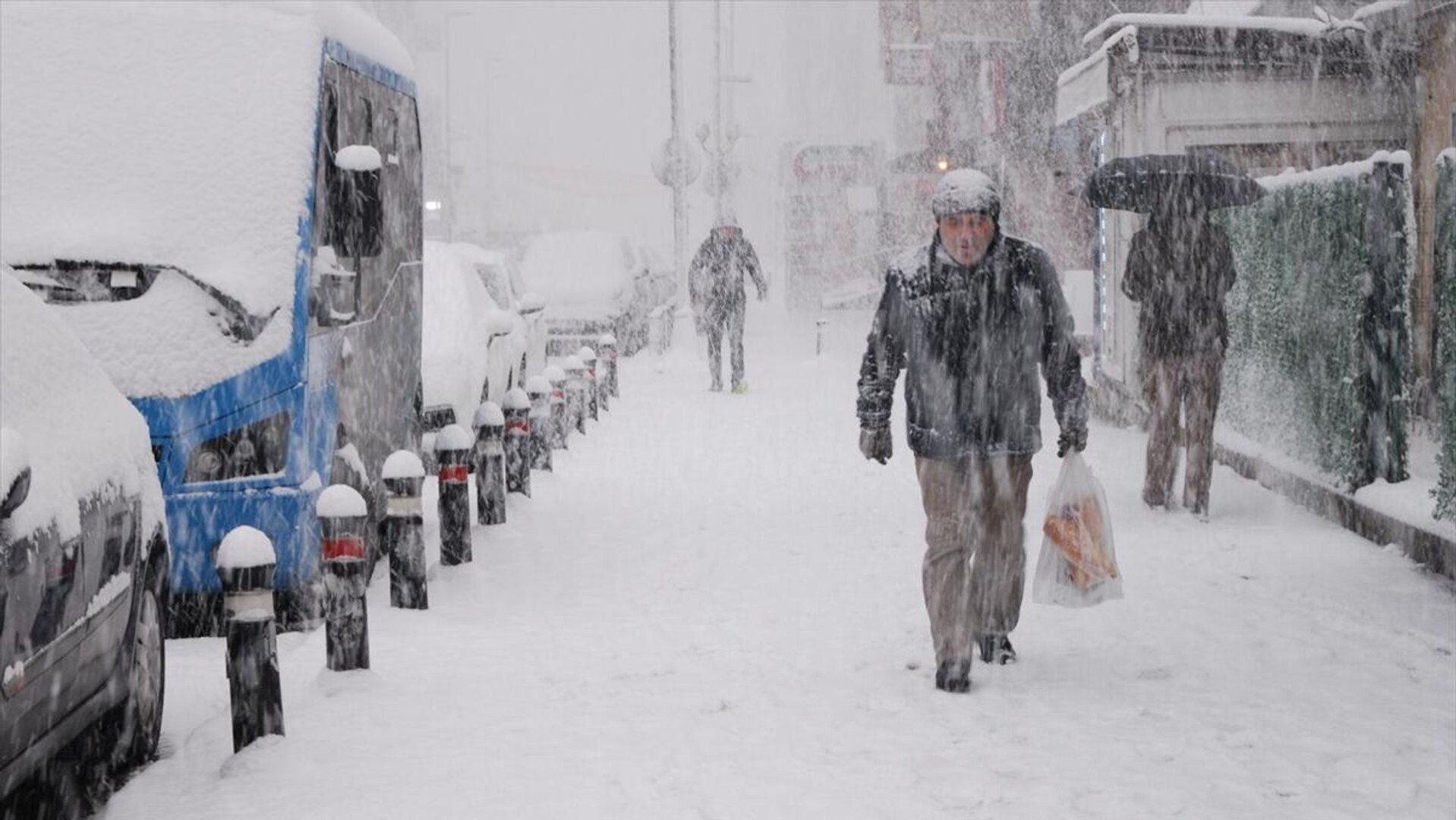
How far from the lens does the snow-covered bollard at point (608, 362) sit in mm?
21953

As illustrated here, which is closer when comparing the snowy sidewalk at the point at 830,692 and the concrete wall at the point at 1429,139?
the snowy sidewalk at the point at 830,692

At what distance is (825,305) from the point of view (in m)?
50.1

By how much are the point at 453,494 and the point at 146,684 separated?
152 inches

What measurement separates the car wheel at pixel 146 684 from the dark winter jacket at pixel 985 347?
270cm

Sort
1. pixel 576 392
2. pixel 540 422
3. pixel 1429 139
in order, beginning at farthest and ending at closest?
1. pixel 576 392
2. pixel 1429 139
3. pixel 540 422

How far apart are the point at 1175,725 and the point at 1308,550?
4123 millimetres

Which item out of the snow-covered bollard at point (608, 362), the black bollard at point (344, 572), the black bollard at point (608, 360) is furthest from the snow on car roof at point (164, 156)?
the black bollard at point (608, 360)

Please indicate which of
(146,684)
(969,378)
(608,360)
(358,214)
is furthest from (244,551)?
(608,360)

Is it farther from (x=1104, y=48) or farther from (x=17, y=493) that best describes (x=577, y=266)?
(x=17, y=493)

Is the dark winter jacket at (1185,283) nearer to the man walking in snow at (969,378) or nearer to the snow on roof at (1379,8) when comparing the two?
the man walking in snow at (969,378)

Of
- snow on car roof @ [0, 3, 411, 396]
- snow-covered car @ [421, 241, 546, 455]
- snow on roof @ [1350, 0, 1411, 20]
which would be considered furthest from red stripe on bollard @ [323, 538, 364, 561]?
snow on roof @ [1350, 0, 1411, 20]

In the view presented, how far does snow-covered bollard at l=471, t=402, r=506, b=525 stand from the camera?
11633mm

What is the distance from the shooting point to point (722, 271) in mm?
22188

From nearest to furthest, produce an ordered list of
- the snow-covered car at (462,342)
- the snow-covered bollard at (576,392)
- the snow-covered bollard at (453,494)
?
the snow-covered bollard at (453,494)
the snow-covered car at (462,342)
the snow-covered bollard at (576,392)
